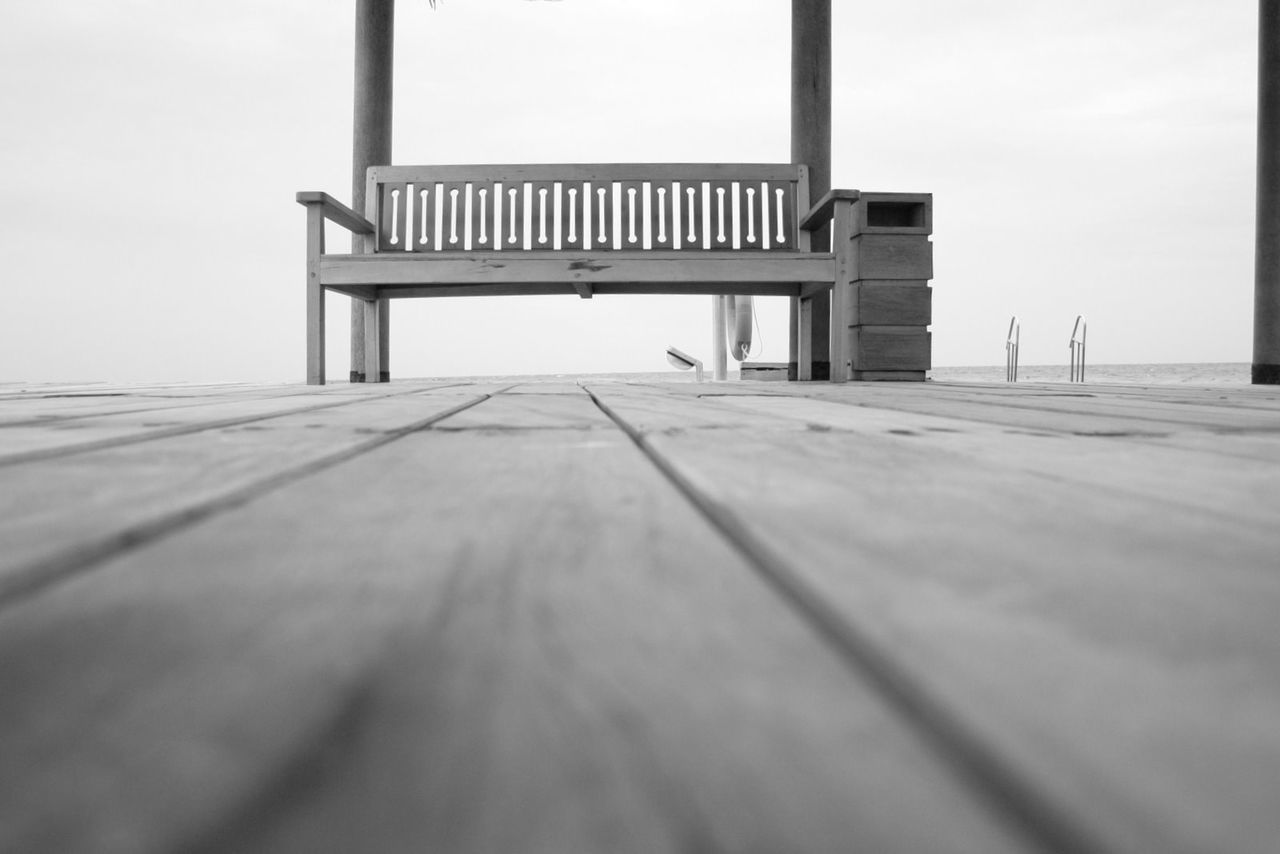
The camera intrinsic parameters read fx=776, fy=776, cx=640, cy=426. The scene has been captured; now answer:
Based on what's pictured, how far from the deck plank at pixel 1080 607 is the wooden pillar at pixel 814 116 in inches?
107

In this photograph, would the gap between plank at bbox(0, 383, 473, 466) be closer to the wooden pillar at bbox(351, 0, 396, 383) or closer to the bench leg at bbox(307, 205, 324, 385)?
the bench leg at bbox(307, 205, 324, 385)


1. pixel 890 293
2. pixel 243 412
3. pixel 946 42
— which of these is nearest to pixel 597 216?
pixel 890 293

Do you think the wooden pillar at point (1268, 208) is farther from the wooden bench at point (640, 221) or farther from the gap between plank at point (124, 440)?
the gap between plank at point (124, 440)

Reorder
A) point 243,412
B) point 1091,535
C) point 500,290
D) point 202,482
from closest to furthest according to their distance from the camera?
1. point 1091,535
2. point 202,482
3. point 243,412
4. point 500,290

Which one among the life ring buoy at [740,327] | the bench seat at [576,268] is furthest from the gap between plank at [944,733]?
the life ring buoy at [740,327]

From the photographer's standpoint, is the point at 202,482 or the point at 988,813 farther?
the point at 202,482

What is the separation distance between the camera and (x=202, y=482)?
348mm

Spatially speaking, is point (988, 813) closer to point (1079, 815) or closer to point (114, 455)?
point (1079, 815)

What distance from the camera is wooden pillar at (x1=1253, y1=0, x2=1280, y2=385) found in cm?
393

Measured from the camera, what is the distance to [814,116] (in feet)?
10.1

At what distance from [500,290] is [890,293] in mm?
1389

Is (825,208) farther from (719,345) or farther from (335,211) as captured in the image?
(719,345)

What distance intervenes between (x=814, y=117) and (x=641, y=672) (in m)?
3.28

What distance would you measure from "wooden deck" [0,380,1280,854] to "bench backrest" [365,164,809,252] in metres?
2.72
